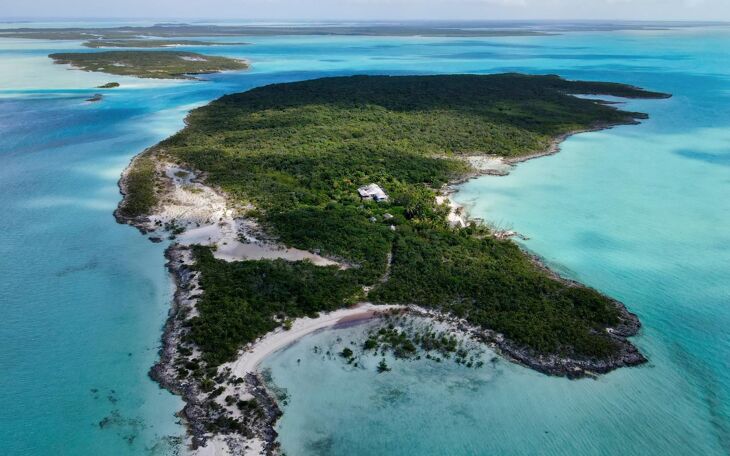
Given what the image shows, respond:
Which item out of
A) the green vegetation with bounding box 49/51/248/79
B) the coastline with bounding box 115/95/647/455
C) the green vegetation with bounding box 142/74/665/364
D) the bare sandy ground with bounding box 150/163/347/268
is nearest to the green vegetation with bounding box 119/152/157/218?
the bare sandy ground with bounding box 150/163/347/268

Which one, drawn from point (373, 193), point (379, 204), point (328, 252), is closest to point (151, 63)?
point (373, 193)

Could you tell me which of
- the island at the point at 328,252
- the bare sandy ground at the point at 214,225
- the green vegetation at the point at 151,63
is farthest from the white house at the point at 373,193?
the green vegetation at the point at 151,63

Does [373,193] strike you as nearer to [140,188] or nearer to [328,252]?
[328,252]

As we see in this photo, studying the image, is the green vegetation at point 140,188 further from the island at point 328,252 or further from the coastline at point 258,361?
the coastline at point 258,361

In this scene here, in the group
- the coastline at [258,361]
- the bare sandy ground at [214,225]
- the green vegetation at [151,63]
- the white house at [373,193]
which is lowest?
the coastline at [258,361]

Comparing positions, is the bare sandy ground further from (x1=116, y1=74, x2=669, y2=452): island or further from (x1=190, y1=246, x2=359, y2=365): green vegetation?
(x1=190, y1=246, x2=359, y2=365): green vegetation
